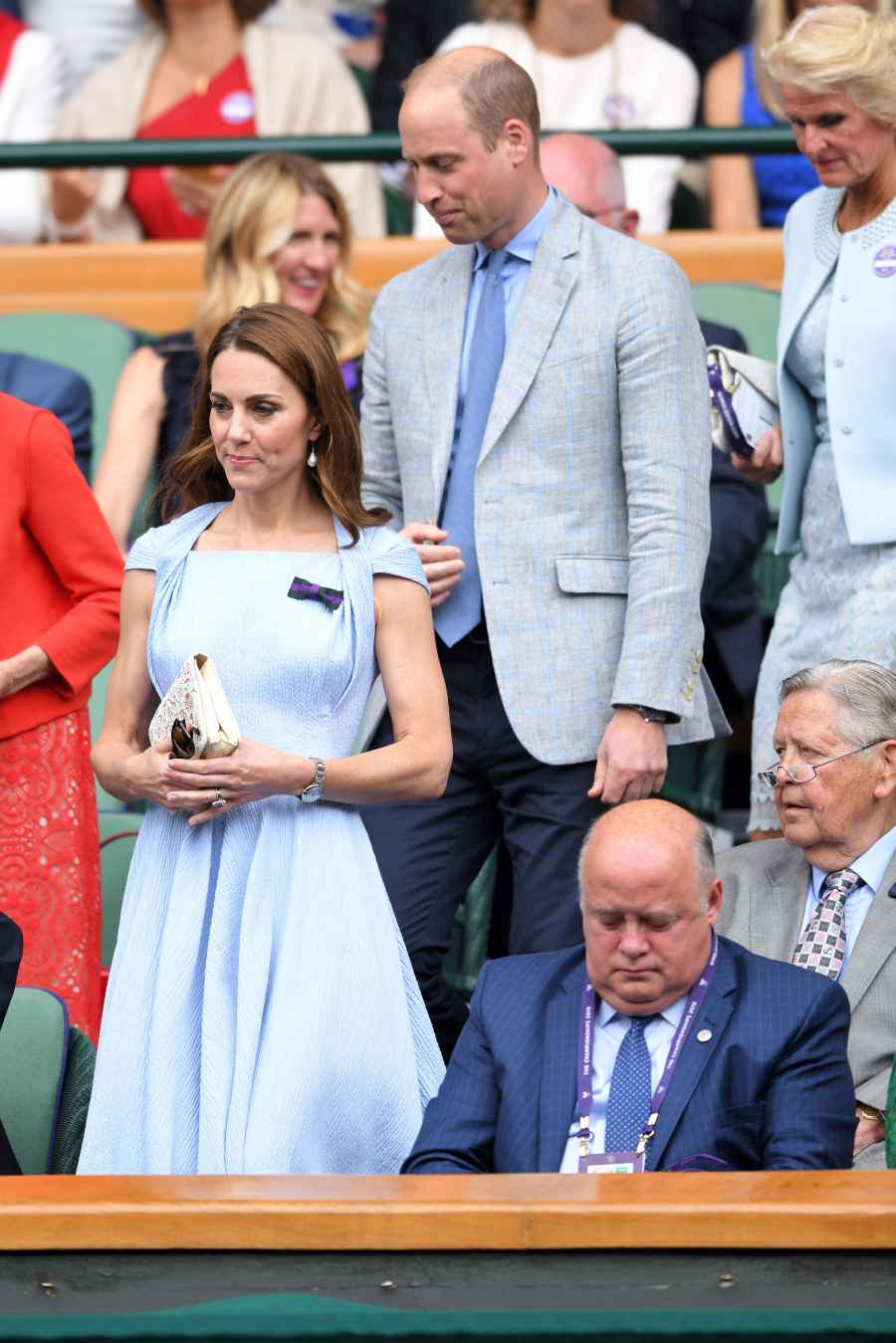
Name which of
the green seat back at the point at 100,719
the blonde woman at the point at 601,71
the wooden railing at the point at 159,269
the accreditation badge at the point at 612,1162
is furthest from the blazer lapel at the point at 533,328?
the blonde woman at the point at 601,71

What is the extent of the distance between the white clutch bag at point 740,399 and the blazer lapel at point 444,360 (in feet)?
1.43

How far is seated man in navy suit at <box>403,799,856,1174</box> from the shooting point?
124 inches

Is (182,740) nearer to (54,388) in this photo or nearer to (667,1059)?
(667,1059)

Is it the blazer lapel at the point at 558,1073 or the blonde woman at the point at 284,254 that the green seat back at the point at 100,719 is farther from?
the blazer lapel at the point at 558,1073

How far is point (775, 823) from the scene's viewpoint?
13.8 feet

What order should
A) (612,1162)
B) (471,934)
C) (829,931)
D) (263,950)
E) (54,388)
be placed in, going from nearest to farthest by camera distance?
(612,1162) → (263,950) → (829,931) → (471,934) → (54,388)

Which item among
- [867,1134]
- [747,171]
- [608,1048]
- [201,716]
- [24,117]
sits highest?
[24,117]

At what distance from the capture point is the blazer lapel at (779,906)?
154 inches

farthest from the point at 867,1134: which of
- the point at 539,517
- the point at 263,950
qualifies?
the point at 539,517

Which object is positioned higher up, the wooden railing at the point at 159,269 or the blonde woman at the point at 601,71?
the blonde woman at the point at 601,71

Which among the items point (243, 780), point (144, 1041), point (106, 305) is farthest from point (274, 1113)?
point (106, 305)

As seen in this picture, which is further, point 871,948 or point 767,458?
point 767,458

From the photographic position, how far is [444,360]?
398cm

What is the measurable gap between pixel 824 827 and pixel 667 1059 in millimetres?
812
